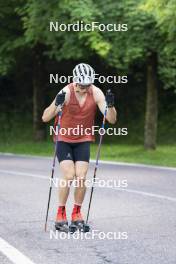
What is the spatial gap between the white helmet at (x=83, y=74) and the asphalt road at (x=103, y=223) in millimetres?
1725

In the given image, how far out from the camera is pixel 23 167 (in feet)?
64.8

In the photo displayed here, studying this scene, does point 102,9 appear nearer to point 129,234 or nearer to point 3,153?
A: point 3,153

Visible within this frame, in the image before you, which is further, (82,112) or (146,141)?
Answer: (146,141)

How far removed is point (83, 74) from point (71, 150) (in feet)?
3.14

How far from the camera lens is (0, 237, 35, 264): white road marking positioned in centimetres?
734

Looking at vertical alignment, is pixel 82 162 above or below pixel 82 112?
below

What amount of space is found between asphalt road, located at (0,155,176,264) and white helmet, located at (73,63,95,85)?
67.9 inches

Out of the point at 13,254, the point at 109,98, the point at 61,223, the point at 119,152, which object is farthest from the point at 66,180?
the point at 119,152

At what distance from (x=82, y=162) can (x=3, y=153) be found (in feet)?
57.4

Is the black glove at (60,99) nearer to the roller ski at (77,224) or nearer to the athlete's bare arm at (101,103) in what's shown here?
the athlete's bare arm at (101,103)

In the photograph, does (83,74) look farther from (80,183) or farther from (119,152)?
(119,152)

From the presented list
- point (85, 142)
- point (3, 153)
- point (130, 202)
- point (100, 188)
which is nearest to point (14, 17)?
point (3, 153)

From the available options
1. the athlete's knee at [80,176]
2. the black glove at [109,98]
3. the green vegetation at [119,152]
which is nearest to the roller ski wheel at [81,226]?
the athlete's knee at [80,176]

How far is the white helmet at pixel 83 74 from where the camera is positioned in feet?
28.5
